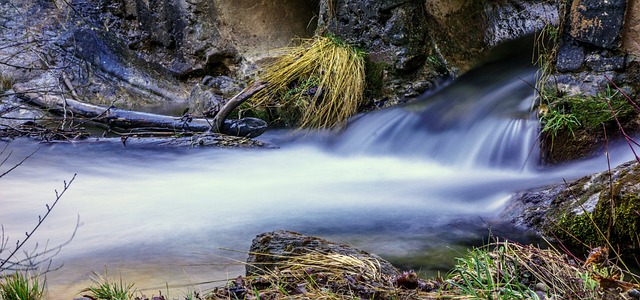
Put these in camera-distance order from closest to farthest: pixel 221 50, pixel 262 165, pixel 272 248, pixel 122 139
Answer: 1. pixel 272 248
2. pixel 262 165
3. pixel 122 139
4. pixel 221 50

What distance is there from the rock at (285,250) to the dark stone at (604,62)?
3.07 m

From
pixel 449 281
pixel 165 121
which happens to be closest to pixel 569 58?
pixel 449 281

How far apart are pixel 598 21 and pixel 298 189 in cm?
253

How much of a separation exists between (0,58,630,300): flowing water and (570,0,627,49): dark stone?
2.48 ft

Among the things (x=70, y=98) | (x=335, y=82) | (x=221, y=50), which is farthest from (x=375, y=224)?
(x=221, y=50)

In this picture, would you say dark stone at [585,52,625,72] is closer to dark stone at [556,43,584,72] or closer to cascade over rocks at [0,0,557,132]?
dark stone at [556,43,584,72]

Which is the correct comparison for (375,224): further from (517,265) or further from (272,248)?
(517,265)

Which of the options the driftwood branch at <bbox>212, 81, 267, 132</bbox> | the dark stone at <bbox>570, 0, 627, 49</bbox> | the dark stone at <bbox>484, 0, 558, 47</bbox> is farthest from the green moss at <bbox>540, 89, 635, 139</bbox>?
the driftwood branch at <bbox>212, 81, 267, 132</bbox>

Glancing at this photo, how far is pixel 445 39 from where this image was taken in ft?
23.5

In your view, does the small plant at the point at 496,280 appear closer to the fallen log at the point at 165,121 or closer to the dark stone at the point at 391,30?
the fallen log at the point at 165,121

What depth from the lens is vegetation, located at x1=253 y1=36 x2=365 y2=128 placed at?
6.77 meters

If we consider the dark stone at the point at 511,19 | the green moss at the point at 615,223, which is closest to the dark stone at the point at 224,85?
the dark stone at the point at 511,19

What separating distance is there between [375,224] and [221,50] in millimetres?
4726

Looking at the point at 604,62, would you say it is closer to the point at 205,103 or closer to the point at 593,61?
the point at 593,61
